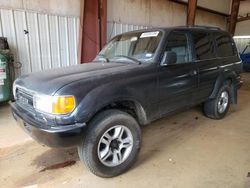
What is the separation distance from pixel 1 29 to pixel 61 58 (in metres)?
1.57

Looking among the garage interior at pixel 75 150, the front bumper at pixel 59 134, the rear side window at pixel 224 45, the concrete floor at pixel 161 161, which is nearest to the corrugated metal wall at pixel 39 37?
the garage interior at pixel 75 150

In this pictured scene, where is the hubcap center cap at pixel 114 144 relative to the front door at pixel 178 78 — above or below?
below

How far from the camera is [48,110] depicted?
2033 millimetres

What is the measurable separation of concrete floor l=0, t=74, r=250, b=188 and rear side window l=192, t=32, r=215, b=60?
48.8 inches

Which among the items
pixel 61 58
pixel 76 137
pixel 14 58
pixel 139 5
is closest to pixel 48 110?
pixel 76 137

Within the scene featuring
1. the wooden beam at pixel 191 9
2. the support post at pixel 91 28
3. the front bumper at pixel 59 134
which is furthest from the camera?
the wooden beam at pixel 191 9

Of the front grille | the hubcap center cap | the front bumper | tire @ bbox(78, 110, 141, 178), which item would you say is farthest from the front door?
the front grille

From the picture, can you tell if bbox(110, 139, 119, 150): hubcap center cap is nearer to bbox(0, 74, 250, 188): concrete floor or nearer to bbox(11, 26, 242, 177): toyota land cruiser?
bbox(11, 26, 242, 177): toyota land cruiser

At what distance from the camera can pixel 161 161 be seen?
2709 millimetres

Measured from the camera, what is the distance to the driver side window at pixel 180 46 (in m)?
2.95

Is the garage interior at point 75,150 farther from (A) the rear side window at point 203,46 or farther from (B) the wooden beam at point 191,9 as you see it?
(B) the wooden beam at point 191,9

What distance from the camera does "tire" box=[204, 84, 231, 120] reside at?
3.95 metres

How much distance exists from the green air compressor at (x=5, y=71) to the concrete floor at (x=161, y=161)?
866mm

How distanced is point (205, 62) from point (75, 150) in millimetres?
2408
